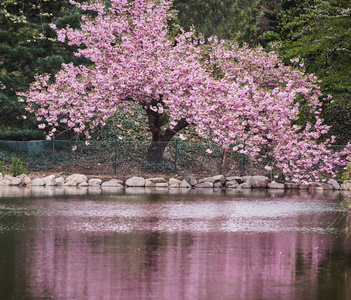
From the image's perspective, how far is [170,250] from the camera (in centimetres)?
1205

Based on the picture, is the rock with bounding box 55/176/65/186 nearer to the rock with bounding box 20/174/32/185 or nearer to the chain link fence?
the rock with bounding box 20/174/32/185

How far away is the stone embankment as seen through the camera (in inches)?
1138

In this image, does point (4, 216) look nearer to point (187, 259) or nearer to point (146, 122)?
point (187, 259)

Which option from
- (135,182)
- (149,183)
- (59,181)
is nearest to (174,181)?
(149,183)

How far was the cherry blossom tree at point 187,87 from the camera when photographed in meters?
27.4

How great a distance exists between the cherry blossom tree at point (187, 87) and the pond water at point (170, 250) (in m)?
6.31

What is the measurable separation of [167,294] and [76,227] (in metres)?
7.05

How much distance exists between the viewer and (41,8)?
36.5m

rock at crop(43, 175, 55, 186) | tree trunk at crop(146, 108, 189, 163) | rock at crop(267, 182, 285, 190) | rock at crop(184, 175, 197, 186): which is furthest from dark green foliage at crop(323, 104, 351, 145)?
rock at crop(43, 175, 55, 186)

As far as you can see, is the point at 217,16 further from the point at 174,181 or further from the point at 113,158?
the point at 174,181

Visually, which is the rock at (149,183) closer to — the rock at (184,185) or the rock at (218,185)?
the rock at (184,185)

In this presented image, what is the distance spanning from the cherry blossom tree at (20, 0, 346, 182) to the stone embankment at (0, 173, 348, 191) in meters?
1.40

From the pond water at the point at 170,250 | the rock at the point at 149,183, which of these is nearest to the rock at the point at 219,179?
the rock at the point at 149,183

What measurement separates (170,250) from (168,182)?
17678 millimetres
